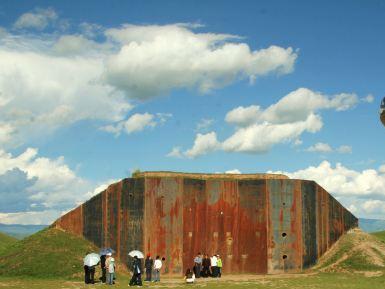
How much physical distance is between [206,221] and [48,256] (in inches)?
393

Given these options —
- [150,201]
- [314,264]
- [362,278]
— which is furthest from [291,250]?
[150,201]

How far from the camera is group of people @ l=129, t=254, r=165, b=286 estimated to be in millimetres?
29458

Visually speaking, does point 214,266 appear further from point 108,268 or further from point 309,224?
point 309,224

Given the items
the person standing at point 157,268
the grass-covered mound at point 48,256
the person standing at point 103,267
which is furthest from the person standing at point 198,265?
the grass-covered mound at point 48,256

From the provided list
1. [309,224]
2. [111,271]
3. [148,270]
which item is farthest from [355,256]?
[111,271]

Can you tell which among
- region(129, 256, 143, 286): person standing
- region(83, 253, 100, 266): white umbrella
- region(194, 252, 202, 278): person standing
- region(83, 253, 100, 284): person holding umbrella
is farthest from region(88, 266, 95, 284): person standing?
region(194, 252, 202, 278): person standing

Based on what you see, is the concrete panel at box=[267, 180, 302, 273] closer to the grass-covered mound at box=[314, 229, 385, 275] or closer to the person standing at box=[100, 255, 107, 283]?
the grass-covered mound at box=[314, 229, 385, 275]

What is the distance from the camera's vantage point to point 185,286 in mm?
29812

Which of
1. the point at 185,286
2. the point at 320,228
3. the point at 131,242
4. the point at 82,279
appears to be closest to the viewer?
the point at 185,286

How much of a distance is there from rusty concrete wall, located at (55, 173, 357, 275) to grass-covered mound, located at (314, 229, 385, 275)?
1183mm

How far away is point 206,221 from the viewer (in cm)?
3769

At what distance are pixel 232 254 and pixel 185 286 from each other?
27.1 ft

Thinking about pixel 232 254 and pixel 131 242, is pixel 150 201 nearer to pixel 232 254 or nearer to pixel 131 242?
pixel 131 242

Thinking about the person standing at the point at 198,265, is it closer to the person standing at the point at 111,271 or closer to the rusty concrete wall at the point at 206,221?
the rusty concrete wall at the point at 206,221
